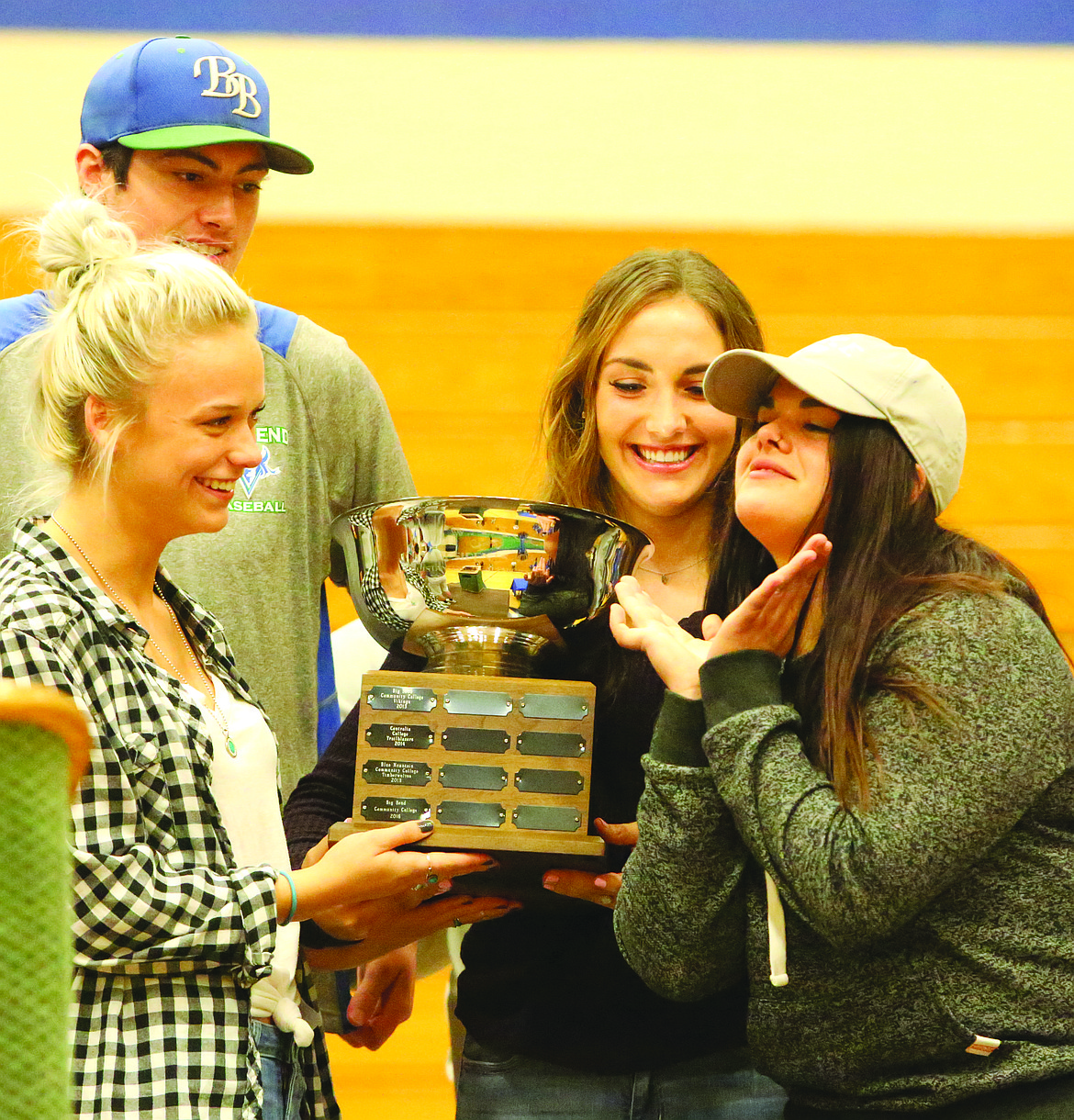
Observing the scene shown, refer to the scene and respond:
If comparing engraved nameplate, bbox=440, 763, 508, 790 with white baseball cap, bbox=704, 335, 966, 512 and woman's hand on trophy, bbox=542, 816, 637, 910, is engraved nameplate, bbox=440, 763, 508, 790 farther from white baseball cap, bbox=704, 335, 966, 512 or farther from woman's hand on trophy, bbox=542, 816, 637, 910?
white baseball cap, bbox=704, 335, 966, 512

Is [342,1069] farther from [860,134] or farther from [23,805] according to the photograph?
[23,805]

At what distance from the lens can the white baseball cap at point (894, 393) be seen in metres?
1.17

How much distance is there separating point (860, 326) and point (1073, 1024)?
2608 millimetres

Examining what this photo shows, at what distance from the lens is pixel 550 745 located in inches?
49.7

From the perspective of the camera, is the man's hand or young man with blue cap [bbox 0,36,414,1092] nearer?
the man's hand

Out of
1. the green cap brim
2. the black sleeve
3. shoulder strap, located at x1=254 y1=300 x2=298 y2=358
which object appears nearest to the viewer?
the black sleeve

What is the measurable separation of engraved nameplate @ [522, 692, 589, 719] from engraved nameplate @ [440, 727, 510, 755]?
0.03m

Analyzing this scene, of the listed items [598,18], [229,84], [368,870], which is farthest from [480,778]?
[598,18]

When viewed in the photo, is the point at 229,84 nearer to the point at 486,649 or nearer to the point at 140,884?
the point at 486,649

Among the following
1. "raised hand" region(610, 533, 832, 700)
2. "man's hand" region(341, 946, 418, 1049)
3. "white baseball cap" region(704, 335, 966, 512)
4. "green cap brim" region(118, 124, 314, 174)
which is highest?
"green cap brim" region(118, 124, 314, 174)

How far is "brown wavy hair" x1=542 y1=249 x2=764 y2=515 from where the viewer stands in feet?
→ 5.13

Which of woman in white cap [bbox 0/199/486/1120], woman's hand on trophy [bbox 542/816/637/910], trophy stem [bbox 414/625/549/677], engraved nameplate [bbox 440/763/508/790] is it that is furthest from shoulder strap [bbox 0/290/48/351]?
woman's hand on trophy [bbox 542/816/637/910]

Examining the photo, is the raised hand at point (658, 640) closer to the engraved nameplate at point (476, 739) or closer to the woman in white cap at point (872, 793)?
the woman in white cap at point (872, 793)

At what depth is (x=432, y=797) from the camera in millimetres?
1262
